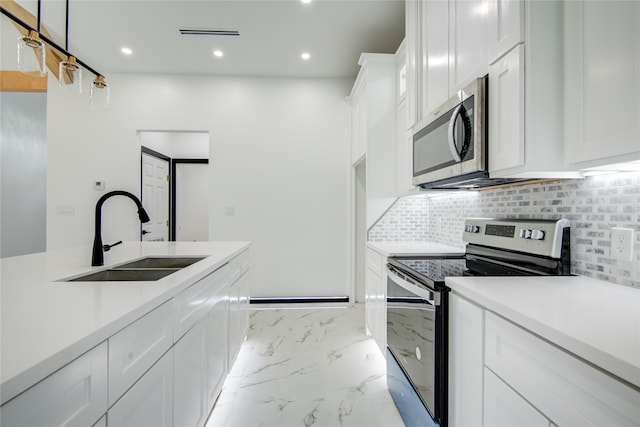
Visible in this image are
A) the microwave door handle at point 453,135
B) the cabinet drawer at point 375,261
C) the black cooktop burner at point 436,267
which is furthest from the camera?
the cabinet drawer at point 375,261

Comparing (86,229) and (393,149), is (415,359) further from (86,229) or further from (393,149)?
(86,229)

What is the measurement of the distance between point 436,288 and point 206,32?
304cm

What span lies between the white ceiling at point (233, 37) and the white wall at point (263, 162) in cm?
26

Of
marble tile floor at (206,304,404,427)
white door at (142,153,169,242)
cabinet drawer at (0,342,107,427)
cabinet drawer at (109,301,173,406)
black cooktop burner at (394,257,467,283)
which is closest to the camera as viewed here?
cabinet drawer at (0,342,107,427)

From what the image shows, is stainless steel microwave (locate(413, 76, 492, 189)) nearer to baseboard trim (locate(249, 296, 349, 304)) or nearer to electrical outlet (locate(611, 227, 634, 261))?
electrical outlet (locate(611, 227, 634, 261))

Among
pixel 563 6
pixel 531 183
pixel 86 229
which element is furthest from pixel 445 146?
pixel 86 229

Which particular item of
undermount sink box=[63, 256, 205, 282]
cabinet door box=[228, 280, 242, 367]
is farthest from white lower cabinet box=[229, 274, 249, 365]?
undermount sink box=[63, 256, 205, 282]

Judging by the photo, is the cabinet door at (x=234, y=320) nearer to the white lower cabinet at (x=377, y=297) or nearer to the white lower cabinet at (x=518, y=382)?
the white lower cabinet at (x=377, y=297)

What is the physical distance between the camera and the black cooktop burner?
1.25 metres

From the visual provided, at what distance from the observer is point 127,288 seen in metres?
0.96

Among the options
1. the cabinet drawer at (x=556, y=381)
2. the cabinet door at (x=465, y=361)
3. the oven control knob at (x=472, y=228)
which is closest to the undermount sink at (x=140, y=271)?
the cabinet door at (x=465, y=361)

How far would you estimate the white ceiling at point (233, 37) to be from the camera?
2424 millimetres

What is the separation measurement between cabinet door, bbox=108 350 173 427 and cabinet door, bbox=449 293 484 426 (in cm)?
104

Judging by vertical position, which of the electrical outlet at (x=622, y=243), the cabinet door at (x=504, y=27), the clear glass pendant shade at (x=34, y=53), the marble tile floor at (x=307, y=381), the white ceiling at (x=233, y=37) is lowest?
the marble tile floor at (x=307, y=381)
